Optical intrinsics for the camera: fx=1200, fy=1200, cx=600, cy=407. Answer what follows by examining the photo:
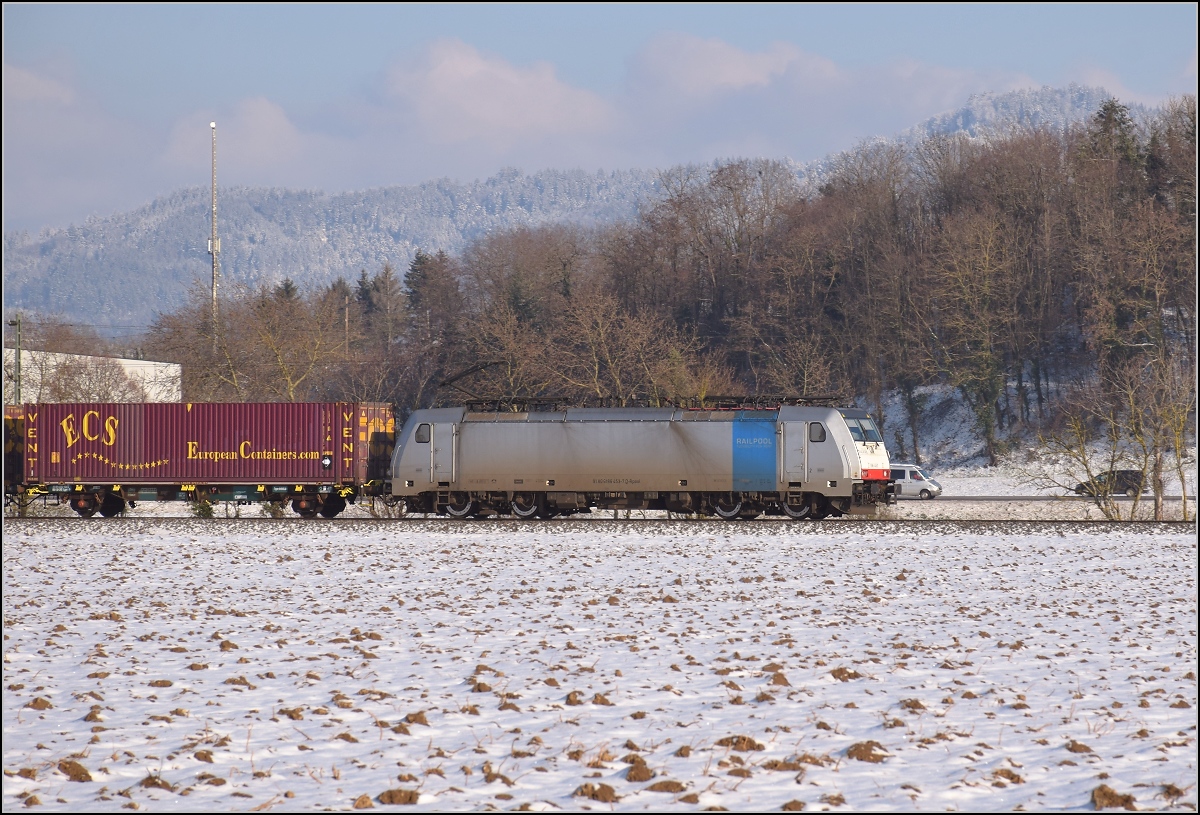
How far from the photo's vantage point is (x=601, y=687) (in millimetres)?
9781

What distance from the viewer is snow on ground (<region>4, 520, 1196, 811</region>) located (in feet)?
24.0

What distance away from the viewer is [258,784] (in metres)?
7.33

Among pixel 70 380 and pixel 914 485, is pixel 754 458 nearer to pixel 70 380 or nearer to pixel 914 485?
pixel 914 485

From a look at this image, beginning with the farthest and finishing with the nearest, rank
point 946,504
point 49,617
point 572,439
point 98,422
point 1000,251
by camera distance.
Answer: point 1000,251, point 946,504, point 98,422, point 572,439, point 49,617

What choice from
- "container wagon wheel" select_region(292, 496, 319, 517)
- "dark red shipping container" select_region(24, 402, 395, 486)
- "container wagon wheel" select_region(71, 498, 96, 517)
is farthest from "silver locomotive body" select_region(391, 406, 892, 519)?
"container wagon wheel" select_region(71, 498, 96, 517)

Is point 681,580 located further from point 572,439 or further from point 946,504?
point 946,504

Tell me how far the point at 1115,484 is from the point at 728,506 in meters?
20.0

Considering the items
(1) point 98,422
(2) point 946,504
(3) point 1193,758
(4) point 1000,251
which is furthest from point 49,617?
(4) point 1000,251

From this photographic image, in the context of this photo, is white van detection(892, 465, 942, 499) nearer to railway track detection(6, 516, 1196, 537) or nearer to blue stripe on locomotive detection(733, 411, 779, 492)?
railway track detection(6, 516, 1196, 537)

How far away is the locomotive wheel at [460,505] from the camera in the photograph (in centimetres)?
3073

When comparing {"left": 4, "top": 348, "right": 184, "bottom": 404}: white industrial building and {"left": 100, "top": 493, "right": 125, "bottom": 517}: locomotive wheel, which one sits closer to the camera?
{"left": 100, "top": 493, "right": 125, "bottom": 517}: locomotive wheel

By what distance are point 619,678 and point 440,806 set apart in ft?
11.0

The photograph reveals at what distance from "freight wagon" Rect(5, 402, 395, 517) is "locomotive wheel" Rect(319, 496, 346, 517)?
0.12 ft

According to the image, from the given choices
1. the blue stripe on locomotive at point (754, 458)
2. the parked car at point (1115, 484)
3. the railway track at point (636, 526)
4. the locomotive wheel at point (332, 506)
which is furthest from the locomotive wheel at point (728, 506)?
the locomotive wheel at point (332, 506)
